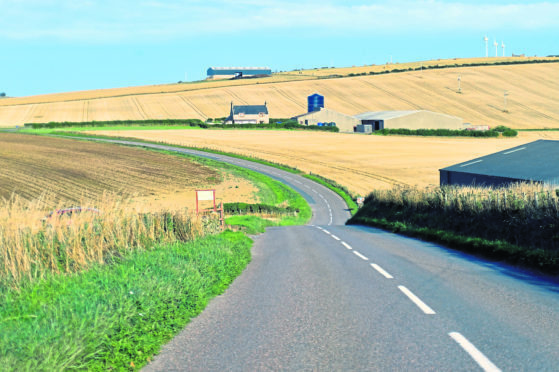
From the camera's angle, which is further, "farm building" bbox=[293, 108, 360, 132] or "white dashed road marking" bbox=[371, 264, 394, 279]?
"farm building" bbox=[293, 108, 360, 132]

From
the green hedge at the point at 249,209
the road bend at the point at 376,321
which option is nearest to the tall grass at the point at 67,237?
the road bend at the point at 376,321

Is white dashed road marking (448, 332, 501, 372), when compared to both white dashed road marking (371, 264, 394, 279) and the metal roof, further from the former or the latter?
the metal roof

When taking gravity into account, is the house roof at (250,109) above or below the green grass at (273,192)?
above

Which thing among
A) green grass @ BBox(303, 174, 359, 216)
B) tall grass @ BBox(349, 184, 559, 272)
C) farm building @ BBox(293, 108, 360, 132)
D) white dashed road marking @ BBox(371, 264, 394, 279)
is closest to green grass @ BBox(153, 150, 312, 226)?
green grass @ BBox(303, 174, 359, 216)

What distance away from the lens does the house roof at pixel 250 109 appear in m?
136

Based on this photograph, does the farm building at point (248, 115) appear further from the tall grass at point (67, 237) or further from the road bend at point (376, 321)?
the road bend at point (376, 321)

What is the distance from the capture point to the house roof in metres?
136

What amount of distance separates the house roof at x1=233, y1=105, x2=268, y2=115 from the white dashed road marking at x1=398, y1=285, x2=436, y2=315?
12653 centimetres

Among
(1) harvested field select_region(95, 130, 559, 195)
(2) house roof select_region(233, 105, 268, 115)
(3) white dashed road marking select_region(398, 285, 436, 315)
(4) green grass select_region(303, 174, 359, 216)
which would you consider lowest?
(4) green grass select_region(303, 174, 359, 216)

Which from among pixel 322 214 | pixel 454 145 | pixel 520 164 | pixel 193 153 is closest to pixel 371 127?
pixel 454 145

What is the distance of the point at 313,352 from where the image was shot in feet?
23.0

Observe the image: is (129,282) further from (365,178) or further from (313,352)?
(365,178)

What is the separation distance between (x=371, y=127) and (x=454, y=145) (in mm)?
30005

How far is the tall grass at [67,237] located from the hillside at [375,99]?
116m
